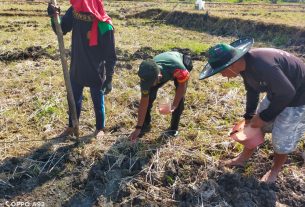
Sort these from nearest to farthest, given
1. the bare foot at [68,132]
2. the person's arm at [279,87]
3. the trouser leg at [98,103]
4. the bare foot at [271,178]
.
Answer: the person's arm at [279,87], the bare foot at [271,178], the trouser leg at [98,103], the bare foot at [68,132]

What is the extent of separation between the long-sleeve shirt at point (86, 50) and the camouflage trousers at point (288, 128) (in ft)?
6.22

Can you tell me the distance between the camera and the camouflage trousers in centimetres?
323

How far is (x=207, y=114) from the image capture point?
500 cm

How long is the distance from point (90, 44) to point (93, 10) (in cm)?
35

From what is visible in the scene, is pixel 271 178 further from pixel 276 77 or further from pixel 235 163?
pixel 276 77

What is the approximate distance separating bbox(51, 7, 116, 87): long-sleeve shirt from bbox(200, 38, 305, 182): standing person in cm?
117

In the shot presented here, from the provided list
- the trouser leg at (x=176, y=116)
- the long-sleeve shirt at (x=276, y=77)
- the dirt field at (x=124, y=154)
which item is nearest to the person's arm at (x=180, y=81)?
the trouser leg at (x=176, y=116)

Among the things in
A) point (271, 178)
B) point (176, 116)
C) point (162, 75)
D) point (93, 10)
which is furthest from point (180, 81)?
point (271, 178)

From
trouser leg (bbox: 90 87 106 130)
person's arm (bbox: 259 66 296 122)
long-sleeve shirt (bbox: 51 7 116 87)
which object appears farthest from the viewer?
trouser leg (bbox: 90 87 106 130)

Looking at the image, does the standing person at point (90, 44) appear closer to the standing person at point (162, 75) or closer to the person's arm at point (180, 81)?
the standing person at point (162, 75)

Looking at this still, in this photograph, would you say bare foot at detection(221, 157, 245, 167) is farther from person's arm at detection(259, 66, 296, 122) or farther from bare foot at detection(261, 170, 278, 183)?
person's arm at detection(259, 66, 296, 122)

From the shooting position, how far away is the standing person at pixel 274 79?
2919 millimetres

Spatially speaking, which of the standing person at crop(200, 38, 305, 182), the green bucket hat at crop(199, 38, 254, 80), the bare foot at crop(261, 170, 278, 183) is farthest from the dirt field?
the green bucket hat at crop(199, 38, 254, 80)

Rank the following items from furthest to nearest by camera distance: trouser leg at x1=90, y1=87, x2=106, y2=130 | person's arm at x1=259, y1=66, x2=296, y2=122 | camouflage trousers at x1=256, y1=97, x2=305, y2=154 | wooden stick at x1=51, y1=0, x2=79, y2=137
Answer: trouser leg at x1=90, y1=87, x2=106, y2=130
wooden stick at x1=51, y1=0, x2=79, y2=137
camouflage trousers at x1=256, y1=97, x2=305, y2=154
person's arm at x1=259, y1=66, x2=296, y2=122
